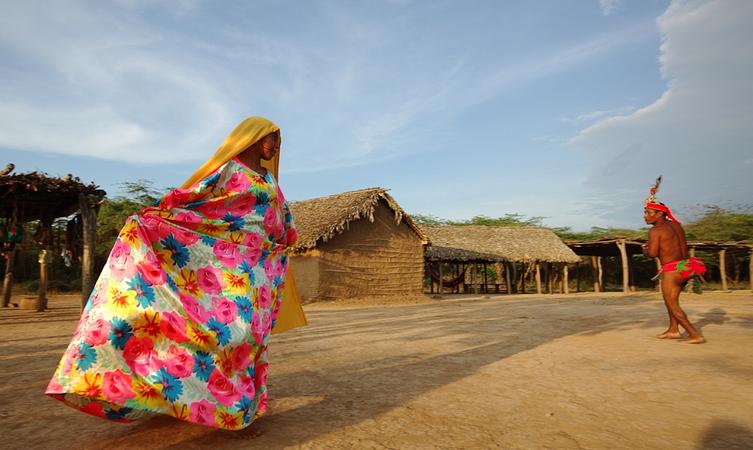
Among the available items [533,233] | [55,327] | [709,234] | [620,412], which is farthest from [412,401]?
[709,234]

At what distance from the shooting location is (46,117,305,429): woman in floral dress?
2074 mm

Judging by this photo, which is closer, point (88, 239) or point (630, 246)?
point (88, 239)

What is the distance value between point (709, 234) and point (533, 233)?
10804mm

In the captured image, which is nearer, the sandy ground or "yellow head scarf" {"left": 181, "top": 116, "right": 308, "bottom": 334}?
the sandy ground

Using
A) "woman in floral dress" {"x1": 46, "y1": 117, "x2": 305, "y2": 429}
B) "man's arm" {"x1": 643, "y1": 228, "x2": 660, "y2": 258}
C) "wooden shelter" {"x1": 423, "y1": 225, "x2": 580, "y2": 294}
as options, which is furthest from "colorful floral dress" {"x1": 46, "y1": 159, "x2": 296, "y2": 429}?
"wooden shelter" {"x1": 423, "y1": 225, "x2": 580, "y2": 294}

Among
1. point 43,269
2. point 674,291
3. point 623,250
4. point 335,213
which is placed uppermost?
point 335,213

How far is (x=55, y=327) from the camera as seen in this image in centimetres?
755

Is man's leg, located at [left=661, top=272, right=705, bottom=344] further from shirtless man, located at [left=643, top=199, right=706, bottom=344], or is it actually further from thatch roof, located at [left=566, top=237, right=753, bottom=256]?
thatch roof, located at [left=566, top=237, right=753, bottom=256]

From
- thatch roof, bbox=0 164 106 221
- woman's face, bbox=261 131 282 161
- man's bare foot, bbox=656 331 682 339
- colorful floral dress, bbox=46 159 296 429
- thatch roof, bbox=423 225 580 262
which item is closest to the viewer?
colorful floral dress, bbox=46 159 296 429

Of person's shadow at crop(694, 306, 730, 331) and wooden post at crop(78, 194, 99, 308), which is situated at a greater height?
wooden post at crop(78, 194, 99, 308)

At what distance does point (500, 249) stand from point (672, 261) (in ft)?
60.6

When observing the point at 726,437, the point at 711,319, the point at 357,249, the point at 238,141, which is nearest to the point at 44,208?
the point at 357,249

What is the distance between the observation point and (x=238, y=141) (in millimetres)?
2732

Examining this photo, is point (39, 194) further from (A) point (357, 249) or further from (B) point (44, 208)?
(A) point (357, 249)
